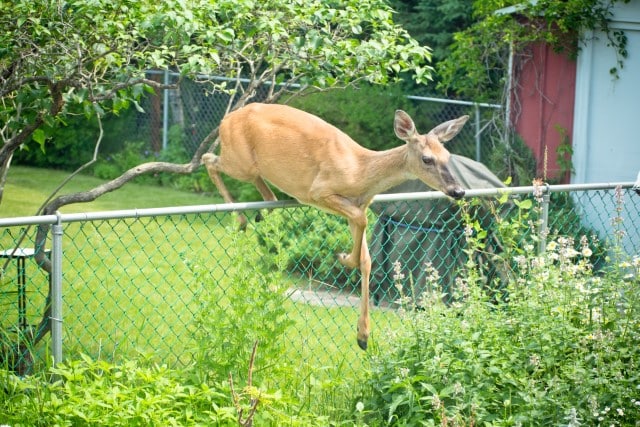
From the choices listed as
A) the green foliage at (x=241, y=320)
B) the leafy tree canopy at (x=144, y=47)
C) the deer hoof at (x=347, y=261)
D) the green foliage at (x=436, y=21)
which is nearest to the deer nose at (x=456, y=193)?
the deer hoof at (x=347, y=261)

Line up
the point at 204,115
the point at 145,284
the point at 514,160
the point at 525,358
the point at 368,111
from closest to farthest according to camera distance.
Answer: the point at 525,358 < the point at 145,284 < the point at 514,160 < the point at 368,111 < the point at 204,115

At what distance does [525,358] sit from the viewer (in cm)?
462

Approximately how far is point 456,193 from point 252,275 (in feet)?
3.80

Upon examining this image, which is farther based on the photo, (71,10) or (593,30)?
(593,30)

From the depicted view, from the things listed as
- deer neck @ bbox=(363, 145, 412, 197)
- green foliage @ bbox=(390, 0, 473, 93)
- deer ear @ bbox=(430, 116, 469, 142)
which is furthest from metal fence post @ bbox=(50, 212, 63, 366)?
green foliage @ bbox=(390, 0, 473, 93)

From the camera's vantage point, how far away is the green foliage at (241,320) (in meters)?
4.49

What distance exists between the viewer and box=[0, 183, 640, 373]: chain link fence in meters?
4.58

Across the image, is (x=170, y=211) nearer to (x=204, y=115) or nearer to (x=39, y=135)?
(x=39, y=135)

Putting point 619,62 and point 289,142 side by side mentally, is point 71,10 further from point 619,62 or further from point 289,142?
point 619,62

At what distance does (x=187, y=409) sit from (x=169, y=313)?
402cm

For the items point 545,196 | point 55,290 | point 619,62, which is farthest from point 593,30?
point 55,290

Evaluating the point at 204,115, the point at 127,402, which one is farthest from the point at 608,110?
the point at 127,402

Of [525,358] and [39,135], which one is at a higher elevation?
[39,135]

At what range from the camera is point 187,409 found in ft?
14.1
